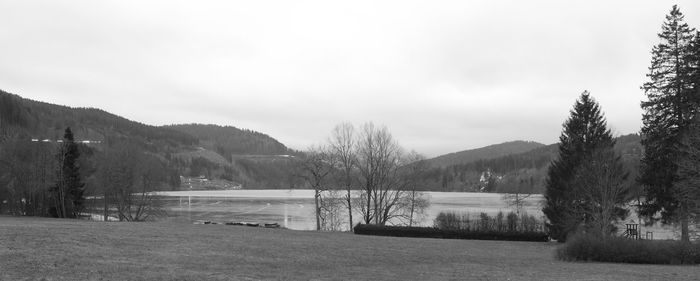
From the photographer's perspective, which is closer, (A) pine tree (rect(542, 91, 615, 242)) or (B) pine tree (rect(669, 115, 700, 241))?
(B) pine tree (rect(669, 115, 700, 241))

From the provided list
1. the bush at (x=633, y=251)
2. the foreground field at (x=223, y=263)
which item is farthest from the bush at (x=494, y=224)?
the foreground field at (x=223, y=263)

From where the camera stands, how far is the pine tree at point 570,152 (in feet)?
131

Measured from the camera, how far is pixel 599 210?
116 ft

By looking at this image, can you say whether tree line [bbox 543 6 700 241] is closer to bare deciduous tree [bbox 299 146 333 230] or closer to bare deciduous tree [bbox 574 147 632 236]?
bare deciduous tree [bbox 574 147 632 236]

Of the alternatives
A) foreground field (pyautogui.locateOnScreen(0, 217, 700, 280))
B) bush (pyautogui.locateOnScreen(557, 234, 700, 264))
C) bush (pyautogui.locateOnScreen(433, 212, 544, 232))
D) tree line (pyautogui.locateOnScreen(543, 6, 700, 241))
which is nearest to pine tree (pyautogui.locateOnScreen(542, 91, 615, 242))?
tree line (pyautogui.locateOnScreen(543, 6, 700, 241))

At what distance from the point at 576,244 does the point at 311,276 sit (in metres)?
16.0

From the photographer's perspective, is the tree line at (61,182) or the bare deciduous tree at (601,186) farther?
the tree line at (61,182)

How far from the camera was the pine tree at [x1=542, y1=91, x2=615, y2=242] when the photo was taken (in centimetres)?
3994

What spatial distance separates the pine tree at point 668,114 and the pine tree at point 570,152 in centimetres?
505

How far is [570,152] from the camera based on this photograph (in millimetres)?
40844

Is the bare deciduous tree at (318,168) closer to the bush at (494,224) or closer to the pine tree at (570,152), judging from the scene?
the bush at (494,224)

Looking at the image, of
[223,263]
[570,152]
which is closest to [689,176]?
[570,152]

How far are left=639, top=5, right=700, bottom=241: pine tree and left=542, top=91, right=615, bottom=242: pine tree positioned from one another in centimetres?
505

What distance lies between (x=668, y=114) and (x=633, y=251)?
1311 cm
